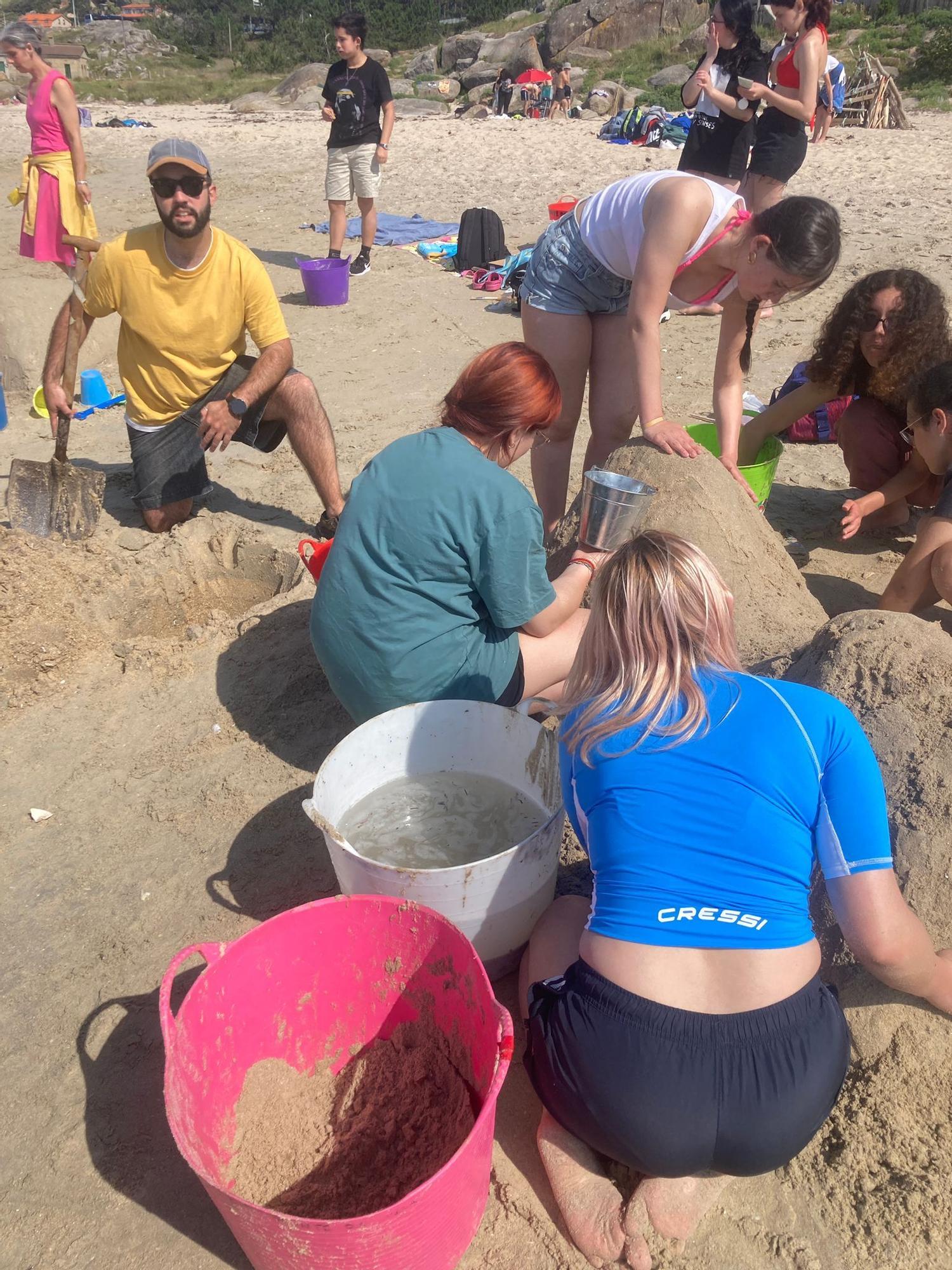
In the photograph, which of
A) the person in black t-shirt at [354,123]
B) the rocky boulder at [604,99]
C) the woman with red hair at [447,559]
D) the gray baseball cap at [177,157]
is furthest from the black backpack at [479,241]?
the rocky boulder at [604,99]

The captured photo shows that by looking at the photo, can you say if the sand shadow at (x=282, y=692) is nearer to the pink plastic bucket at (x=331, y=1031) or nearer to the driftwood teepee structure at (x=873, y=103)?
the pink plastic bucket at (x=331, y=1031)

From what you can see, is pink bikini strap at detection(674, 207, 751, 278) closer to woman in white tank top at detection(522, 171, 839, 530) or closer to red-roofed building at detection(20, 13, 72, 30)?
woman in white tank top at detection(522, 171, 839, 530)

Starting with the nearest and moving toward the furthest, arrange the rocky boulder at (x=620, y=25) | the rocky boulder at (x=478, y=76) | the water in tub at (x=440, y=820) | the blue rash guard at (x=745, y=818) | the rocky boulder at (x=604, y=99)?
the blue rash guard at (x=745, y=818)
the water in tub at (x=440, y=820)
the rocky boulder at (x=604, y=99)
the rocky boulder at (x=478, y=76)
the rocky boulder at (x=620, y=25)

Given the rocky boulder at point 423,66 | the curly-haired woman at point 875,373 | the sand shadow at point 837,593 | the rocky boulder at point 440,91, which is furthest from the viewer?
the rocky boulder at point 423,66

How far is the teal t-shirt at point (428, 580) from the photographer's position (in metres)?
2.32

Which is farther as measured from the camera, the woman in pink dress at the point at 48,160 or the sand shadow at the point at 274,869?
the woman in pink dress at the point at 48,160

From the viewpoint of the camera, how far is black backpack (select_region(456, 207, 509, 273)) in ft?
27.0

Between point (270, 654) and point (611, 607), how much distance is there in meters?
2.02

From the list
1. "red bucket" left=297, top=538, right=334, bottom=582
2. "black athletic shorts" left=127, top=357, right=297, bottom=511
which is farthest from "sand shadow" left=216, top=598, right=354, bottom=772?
"black athletic shorts" left=127, top=357, right=297, bottom=511

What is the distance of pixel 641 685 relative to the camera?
1.58 m

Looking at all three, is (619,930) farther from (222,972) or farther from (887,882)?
(222,972)

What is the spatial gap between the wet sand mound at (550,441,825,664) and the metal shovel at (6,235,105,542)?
7.33 feet

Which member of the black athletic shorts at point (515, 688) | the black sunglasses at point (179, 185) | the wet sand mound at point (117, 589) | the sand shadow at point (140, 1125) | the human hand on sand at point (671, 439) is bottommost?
the sand shadow at point (140, 1125)

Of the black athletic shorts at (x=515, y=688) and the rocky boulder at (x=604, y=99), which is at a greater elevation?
the rocky boulder at (x=604, y=99)
